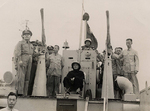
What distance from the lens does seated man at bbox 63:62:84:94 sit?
31.1 ft

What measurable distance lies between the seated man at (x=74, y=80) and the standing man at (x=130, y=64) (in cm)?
154

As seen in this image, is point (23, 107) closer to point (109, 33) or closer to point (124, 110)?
point (124, 110)

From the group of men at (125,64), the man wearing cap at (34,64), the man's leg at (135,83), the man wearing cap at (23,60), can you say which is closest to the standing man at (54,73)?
the man wearing cap at (34,64)

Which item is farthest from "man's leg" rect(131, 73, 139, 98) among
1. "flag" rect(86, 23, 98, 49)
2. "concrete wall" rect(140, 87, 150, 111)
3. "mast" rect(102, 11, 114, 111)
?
"flag" rect(86, 23, 98, 49)

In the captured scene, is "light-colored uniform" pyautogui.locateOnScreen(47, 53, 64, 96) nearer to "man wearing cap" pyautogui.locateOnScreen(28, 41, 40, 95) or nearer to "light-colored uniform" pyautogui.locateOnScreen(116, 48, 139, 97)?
"man wearing cap" pyautogui.locateOnScreen(28, 41, 40, 95)

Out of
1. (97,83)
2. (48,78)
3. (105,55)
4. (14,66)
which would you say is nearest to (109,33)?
(105,55)

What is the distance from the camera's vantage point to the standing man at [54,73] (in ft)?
34.0

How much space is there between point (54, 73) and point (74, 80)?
107 cm

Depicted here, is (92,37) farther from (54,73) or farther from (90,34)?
(54,73)

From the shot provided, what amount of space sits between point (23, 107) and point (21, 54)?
156 centimetres

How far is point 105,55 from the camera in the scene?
10273mm

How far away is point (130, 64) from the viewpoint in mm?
10398

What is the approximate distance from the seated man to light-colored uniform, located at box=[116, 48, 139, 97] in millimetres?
1539

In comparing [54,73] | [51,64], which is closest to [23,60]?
[51,64]
